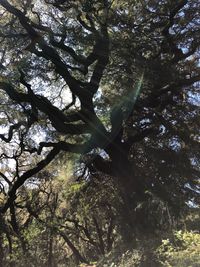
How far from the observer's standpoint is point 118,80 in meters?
15.5

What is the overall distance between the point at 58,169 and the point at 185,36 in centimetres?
894

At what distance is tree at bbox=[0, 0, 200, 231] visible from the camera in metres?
14.4

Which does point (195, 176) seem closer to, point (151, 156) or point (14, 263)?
point (151, 156)

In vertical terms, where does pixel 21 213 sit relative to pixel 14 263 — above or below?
above

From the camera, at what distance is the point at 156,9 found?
14.9 m

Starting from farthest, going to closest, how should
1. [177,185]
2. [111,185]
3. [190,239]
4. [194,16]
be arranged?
1. [111,185]
2. [177,185]
3. [194,16]
4. [190,239]

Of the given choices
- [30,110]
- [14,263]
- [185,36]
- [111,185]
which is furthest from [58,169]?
[185,36]

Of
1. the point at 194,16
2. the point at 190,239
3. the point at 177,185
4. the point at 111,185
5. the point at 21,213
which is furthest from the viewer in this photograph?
the point at 21,213

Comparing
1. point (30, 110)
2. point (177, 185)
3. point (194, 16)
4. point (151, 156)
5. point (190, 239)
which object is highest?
point (194, 16)

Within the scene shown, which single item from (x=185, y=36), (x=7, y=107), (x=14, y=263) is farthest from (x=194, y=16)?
(x=14, y=263)

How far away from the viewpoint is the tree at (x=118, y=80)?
14422mm

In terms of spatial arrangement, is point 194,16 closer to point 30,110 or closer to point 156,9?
point 156,9

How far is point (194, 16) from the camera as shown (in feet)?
48.6

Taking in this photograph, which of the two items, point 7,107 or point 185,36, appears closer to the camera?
point 185,36
